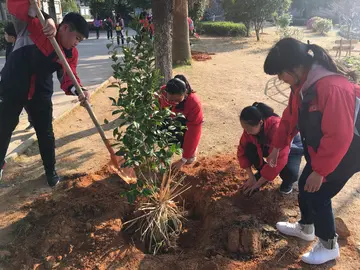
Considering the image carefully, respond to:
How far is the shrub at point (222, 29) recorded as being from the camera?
20636 mm

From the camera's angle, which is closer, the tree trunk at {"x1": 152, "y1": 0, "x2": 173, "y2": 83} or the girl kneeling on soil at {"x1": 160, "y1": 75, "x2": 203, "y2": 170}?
the girl kneeling on soil at {"x1": 160, "y1": 75, "x2": 203, "y2": 170}

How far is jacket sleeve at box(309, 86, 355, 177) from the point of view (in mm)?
1870

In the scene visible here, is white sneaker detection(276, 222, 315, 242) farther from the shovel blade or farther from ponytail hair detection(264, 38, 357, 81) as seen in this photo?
the shovel blade

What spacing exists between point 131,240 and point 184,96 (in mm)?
1473

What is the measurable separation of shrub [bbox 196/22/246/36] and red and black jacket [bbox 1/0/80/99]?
62.1 ft

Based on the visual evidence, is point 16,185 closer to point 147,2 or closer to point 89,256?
point 89,256

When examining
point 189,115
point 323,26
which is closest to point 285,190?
point 189,115

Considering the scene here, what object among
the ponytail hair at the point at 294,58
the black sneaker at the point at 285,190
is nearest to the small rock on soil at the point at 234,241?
the black sneaker at the point at 285,190

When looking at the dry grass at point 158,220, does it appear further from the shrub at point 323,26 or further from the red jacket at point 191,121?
the shrub at point 323,26

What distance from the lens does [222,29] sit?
70.0 feet

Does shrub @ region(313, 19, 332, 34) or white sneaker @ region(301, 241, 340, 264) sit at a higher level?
shrub @ region(313, 19, 332, 34)

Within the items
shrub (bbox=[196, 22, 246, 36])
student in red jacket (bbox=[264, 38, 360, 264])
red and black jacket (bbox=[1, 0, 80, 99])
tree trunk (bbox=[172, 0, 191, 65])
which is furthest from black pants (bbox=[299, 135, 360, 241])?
→ shrub (bbox=[196, 22, 246, 36])

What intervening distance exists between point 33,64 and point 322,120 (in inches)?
94.7

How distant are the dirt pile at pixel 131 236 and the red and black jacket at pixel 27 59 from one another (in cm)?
106
